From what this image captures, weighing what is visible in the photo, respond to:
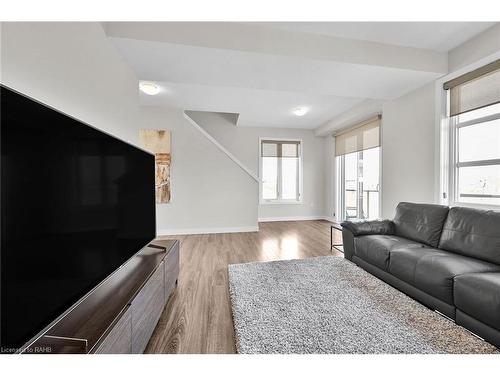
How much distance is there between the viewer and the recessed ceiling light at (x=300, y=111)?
15.7 feet

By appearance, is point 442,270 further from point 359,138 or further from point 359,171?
point 359,171

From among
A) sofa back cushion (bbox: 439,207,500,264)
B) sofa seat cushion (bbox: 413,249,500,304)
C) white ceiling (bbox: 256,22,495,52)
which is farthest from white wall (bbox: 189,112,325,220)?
sofa seat cushion (bbox: 413,249,500,304)

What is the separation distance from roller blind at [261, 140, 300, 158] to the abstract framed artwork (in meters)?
2.64

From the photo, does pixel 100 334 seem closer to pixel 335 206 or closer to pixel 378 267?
pixel 378 267

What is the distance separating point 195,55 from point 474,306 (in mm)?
3083

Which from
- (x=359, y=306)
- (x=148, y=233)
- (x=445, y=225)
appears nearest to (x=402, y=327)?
(x=359, y=306)

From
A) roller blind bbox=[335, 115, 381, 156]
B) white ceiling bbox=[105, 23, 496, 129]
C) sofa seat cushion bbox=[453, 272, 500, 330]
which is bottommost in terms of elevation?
sofa seat cushion bbox=[453, 272, 500, 330]

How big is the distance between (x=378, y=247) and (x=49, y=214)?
2.62 meters

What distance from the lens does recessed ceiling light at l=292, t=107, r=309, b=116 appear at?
479 cm

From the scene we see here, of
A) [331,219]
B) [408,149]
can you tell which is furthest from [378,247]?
[331,219]

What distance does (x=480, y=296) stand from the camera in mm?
1404

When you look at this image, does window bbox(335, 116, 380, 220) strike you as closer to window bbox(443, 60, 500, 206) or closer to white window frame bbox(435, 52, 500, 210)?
white window frame bbox(435, 52, 500, 210)

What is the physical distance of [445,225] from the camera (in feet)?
7.48

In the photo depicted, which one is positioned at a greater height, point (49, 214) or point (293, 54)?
point (293, 54)
